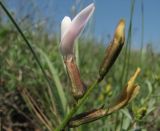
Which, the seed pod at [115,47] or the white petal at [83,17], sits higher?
the white petal at [83,17]

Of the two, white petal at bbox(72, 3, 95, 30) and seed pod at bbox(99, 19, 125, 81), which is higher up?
white petal at bbox(72, 3, 95, 30)

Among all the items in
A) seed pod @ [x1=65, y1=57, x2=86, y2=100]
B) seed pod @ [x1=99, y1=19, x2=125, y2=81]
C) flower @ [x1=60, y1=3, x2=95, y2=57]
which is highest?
flower @ [x1=60, y1=3, x2=95, y2=57]

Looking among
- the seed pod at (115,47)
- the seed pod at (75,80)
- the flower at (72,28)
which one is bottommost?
the seed pod at (75,80)

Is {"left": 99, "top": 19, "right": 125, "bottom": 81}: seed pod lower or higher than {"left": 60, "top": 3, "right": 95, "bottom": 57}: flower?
lower

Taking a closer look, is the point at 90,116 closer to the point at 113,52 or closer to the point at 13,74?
the point at 113,52
